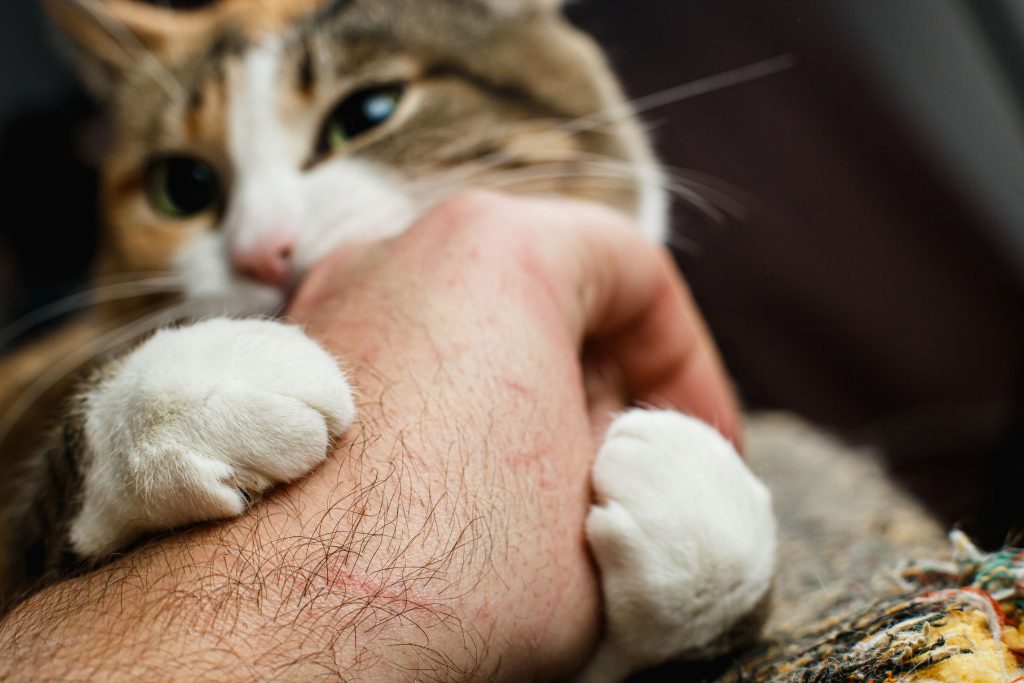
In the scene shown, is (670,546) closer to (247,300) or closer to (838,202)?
(247,300)

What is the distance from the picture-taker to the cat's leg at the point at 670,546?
0.44m

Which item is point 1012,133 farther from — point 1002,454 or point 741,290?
point 741,290

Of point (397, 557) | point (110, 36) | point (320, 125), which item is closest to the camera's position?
point (397, 557)

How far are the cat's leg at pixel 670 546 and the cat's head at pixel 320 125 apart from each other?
1.08 ft

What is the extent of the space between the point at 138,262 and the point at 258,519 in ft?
2.09

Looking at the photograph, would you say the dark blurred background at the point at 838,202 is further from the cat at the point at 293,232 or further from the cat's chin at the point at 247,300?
the cat's chin at the point at 247,300

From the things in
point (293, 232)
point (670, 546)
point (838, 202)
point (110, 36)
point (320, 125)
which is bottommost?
point (670, 546)

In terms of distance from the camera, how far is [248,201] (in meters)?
0.75

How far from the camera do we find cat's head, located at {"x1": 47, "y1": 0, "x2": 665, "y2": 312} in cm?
73

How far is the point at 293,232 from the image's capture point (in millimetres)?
699

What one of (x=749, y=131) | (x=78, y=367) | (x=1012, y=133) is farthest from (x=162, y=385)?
(x=749, y=131)

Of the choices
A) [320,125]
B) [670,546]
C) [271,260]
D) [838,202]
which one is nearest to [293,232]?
[271,260]

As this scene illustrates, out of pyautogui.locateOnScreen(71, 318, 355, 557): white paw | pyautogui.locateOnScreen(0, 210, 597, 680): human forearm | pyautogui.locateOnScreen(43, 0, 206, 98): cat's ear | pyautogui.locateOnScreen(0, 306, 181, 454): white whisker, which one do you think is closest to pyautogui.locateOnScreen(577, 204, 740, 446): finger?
pyautogui.locateOnScreen(0, 210, 597, 680): human forearm

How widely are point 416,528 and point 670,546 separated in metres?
0.16
